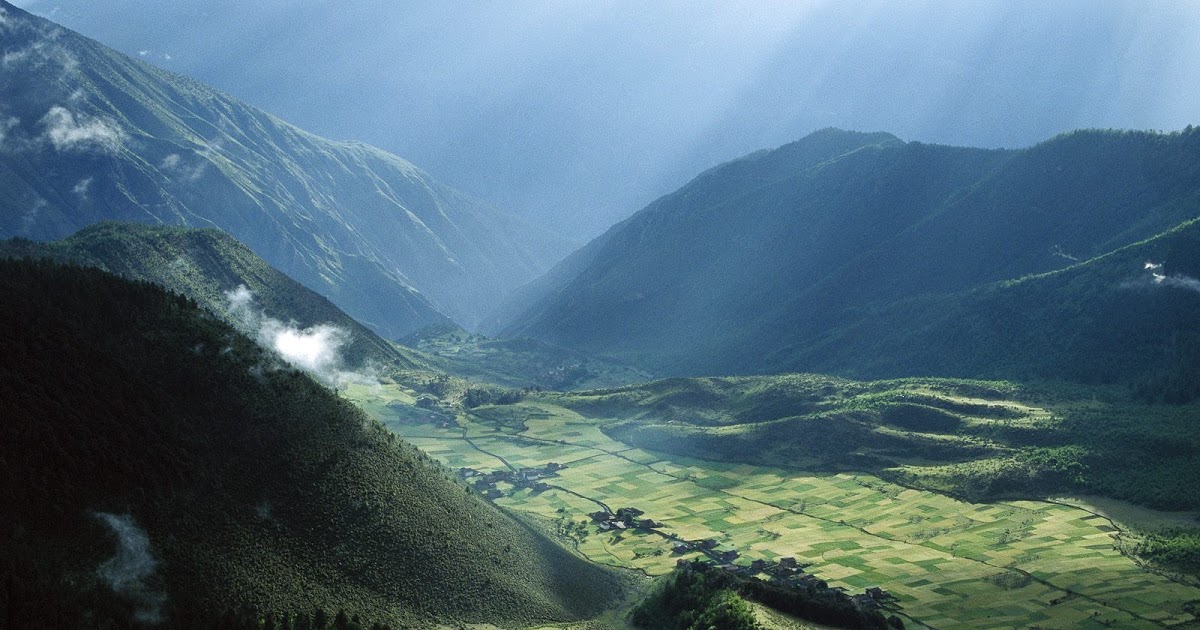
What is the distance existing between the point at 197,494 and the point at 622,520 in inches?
4384

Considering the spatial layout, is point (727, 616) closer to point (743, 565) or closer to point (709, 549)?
point (743, 565)

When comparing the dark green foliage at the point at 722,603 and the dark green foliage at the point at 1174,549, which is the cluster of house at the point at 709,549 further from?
the dark green foliage at the point at 1174,549

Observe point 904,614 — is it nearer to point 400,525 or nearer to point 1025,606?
point 1025,606

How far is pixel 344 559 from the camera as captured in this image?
99562mm

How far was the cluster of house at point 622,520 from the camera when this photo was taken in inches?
7274

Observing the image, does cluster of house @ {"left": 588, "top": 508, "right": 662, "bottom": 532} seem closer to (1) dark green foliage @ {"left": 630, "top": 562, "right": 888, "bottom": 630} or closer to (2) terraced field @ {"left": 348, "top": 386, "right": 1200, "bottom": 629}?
(2) terraced field @ {"left": 348, "top": 386, "right": 1200, "bottom": 629}

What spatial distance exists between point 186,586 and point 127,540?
22.7 ft

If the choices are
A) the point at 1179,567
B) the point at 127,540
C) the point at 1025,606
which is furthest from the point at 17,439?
the point at 1179,567

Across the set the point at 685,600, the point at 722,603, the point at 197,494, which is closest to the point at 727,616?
the point at 722,603

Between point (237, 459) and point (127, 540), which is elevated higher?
point (237, 459)

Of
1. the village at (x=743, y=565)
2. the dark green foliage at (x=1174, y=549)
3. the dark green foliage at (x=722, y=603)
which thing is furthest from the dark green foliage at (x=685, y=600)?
the dark green foliage at (x=1174, y=549)

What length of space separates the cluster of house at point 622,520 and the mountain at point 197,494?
52.3 meters

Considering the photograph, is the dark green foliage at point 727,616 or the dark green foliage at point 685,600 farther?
the dark green foliage at point 685,600

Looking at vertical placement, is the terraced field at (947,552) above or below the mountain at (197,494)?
below
